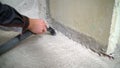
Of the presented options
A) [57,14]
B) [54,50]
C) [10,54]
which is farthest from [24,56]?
[57,14]

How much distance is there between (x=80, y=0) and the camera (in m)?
1.05

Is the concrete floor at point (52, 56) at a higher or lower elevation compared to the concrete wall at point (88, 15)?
lower

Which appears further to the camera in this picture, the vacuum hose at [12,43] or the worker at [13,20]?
the vacuum hose at [12,43]

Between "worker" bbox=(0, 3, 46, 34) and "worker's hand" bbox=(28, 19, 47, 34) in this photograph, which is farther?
"worker's hand" bbox=(28, 19, 47, 34)

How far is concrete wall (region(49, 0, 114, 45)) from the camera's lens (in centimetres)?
94

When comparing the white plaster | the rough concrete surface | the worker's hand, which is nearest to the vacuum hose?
the rough concrete surface

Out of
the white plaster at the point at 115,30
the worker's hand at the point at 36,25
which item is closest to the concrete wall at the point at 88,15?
the white plaster at the point at 115,30

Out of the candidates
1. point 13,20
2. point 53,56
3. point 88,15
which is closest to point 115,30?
point 88,15

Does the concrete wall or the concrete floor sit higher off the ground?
the concrete wall

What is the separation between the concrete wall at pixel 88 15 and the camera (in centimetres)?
94

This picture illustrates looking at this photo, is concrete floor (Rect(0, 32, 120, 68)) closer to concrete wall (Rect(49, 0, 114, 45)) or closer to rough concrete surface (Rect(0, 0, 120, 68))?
rough concrete surface (Rect(0, 0, 120, 68))

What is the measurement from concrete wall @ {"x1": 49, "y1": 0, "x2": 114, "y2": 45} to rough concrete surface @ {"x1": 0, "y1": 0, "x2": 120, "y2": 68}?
0.40 ft

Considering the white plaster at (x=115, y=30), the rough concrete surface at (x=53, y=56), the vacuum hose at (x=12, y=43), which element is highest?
the white plaster at (x=115, y=30)

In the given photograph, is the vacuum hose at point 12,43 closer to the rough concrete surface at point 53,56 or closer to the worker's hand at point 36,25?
the rough concrete surface at point 53,56
